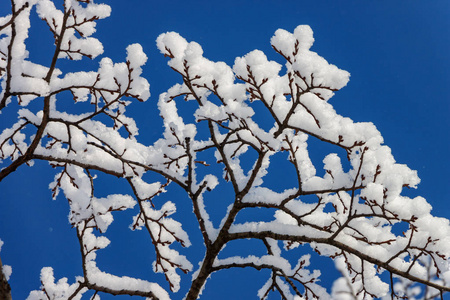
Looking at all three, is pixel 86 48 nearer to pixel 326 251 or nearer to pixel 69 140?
pixel 69 140

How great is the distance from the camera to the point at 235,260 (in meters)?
3.42

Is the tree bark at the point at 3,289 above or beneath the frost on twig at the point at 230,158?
beneath

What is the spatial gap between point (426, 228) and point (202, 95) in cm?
224

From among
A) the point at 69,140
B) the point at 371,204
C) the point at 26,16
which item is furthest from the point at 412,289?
the point at 26,16

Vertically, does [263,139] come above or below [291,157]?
below

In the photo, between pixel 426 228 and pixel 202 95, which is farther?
pixel 202 95

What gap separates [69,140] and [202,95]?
1.39 meters

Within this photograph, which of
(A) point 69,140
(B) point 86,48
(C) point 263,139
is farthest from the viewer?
(A) point 69,140

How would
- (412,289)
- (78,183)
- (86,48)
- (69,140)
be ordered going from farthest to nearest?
(78,183)
(69,140)
(86,48)
(412,289)

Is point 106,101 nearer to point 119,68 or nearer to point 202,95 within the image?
point 119,68

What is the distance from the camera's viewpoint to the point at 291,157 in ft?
11.1

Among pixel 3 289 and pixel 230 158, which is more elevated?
pixel 230 158

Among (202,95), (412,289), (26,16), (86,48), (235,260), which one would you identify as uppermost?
(202,95)

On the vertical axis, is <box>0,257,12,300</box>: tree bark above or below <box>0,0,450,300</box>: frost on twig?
below
